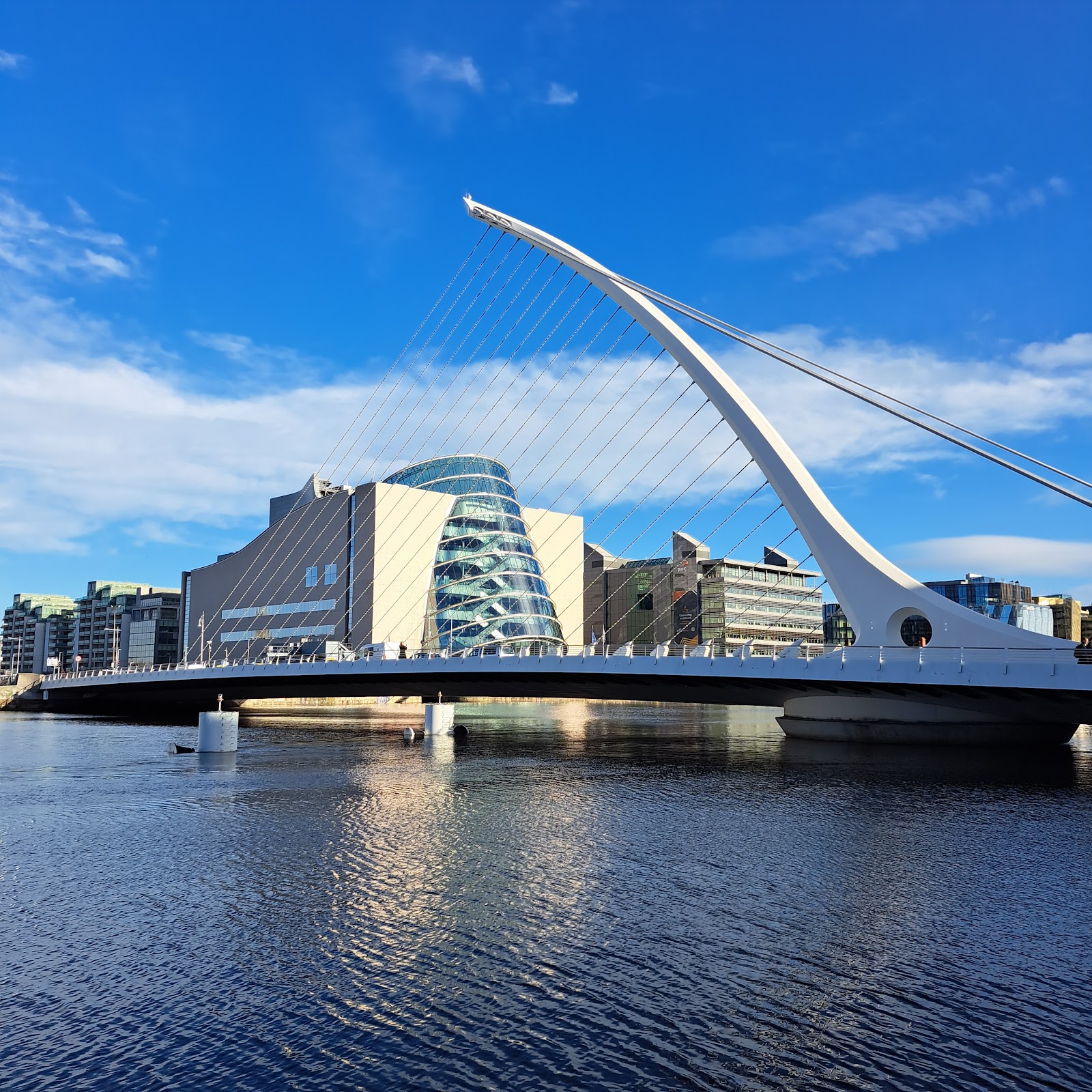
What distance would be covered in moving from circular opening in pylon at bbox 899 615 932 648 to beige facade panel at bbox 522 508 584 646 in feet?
239

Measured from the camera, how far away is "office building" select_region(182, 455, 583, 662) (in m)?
94.5

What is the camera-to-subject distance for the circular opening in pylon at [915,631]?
116ft

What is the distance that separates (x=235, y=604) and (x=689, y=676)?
84.7 meters

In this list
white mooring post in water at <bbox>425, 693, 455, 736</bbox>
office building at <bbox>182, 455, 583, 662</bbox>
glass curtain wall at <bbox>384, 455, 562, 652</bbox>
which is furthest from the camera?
office building at <bbox>182, 455, 583, 662</bbox>

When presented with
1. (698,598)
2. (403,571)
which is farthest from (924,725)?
(698,598)

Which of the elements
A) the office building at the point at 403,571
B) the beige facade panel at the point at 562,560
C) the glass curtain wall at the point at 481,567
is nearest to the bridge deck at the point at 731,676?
the glass curtain wall at the point at 481,567

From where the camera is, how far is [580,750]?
4372cm

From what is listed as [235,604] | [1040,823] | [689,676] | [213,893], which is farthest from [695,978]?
[235,604]

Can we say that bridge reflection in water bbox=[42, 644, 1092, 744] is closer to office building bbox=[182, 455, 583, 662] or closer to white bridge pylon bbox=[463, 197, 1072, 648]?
white bridge pylon bbox=[463, 197, 1072, 648]

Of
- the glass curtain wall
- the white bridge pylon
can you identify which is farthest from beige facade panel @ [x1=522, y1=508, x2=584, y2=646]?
the white bridge pylon

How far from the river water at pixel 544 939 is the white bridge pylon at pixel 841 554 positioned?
26.9 feet

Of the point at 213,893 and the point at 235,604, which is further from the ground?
the point at 235,604

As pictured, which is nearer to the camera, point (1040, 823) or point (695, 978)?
point (695, 978)

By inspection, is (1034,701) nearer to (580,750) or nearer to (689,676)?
(689,676)
